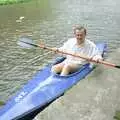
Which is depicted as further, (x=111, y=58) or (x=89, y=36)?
(x=89, y=36)

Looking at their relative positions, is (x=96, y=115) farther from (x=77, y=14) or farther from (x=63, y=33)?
(x=77, y=14)

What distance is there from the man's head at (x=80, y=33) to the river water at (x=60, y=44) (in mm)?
856

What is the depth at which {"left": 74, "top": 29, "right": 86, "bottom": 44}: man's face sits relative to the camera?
922cm

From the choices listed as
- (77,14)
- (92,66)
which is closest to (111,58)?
(92,66)

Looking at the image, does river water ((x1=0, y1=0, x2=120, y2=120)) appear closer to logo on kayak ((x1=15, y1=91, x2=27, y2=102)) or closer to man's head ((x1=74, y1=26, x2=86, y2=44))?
man's head ((x1=74, y1=26, x2=86, y2=44))

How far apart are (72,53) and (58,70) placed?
573mm

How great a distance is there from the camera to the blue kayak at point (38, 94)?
8.07 m

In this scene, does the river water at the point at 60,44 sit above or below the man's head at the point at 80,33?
below

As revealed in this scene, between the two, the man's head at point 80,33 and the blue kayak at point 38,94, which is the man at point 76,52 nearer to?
the man's head at point 80,33

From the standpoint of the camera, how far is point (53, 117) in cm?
658

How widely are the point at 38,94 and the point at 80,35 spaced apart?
6.20 ft

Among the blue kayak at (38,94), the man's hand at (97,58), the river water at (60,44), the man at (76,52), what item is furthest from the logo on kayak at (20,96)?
the man's hand at (97,58)

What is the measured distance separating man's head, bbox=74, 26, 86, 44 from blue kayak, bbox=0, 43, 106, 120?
0.67 meters

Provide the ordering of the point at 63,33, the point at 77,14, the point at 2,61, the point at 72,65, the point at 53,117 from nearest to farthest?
1. the point at 53,117
2. the point at 72,65
3. the point at 2,61
4. the point at 63,33
5. the point at 77,14
